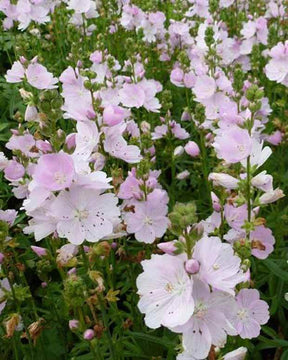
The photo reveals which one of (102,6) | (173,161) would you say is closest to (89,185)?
(173,161)

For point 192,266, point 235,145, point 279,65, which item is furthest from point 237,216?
point 279,65

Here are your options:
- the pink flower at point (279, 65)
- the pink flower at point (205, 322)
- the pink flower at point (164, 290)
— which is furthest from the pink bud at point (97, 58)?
the pink flower at point (205, 322)

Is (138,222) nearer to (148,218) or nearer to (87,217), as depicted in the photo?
(148,218)

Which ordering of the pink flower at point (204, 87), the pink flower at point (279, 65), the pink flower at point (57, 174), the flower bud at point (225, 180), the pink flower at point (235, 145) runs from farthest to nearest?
the pink flower at point (279, 65)
the pink flower at point (204, 87)
the flower bud at point (225, 180)
the pink flower at point (235, 145)
the pink flower at point (57, 174)

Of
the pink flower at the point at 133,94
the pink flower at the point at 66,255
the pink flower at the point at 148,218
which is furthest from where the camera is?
the pink flower at the point at 133,94

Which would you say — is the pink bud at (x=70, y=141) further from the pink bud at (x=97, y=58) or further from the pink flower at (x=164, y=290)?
the pink bud at (x=97, y=58)

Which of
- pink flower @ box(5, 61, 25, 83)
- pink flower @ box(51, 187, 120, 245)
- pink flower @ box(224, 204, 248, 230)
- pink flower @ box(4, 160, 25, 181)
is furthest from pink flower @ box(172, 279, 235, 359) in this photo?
pink flower @ box(5, 61, 25, 83)

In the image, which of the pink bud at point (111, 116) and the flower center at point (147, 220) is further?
the flower center at point (147, 220)
